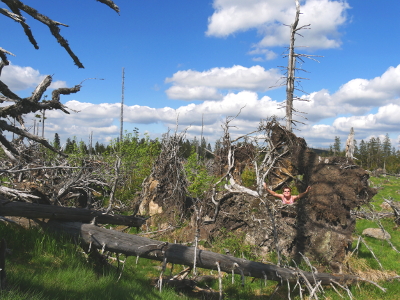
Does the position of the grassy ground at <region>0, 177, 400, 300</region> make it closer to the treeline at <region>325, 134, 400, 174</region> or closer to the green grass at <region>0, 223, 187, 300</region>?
the green grass at <region>0, 223, 187, 300</region>

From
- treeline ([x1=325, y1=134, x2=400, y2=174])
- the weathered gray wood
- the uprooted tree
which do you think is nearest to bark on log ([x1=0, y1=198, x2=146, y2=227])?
the uprooted tree

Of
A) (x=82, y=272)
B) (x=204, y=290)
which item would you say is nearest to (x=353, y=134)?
(x=204, y=290)

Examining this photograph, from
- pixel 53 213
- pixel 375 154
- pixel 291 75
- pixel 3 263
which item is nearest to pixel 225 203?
pixel 53 213

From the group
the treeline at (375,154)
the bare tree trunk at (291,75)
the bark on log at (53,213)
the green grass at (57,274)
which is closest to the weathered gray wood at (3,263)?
the green grass at (57,274)

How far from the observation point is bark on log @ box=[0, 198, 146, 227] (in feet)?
17.5

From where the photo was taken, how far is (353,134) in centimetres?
1457

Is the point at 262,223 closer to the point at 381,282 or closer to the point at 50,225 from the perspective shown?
the point at 381,282

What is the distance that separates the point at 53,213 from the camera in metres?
5.74

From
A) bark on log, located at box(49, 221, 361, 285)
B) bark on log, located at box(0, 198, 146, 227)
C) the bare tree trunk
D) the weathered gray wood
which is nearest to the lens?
the weathered gray wood

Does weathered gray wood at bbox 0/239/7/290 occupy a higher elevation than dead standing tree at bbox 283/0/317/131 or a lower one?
lower

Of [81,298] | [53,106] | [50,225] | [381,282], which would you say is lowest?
[381,282]

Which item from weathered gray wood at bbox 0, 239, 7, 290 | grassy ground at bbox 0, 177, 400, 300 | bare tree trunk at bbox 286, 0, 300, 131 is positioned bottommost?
grassy ground at bbox 0, 177, 400, 300

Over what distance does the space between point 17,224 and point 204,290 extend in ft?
13.2

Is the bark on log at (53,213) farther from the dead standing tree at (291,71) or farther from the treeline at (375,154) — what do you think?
the treeline at (375,154)
